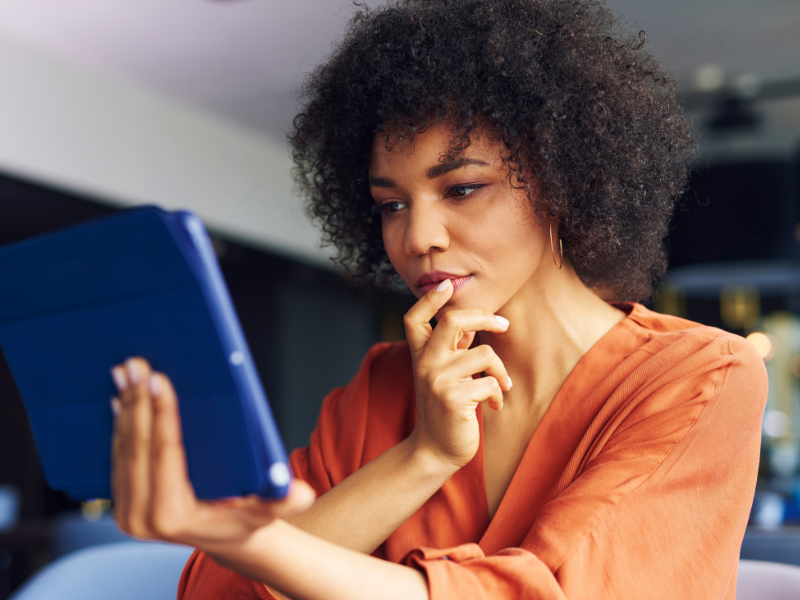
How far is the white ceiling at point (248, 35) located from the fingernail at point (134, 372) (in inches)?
105

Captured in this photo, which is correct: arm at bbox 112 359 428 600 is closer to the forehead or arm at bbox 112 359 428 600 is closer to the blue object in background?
the forehead

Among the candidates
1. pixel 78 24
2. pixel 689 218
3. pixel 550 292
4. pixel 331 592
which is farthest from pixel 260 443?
pixel 689 218

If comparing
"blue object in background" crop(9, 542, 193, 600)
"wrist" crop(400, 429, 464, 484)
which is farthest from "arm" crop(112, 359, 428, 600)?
"blue object in background" crop(9, 542, 193, 600)

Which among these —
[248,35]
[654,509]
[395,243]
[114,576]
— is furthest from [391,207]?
[248,35]

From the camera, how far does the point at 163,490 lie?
1.70 ft

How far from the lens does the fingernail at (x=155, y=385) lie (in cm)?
53

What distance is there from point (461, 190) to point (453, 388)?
0.26 m

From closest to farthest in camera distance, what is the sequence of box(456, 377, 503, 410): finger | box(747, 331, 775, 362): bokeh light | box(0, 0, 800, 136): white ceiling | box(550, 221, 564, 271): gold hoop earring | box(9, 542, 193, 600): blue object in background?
box(456, 377, 503, 410): finger < box(550, 221, 564, 271): gold hoop earring < box(9, 542, 193, 600): blue object in background < box(0, 0, 800, 136): white ceiling < box(747, 331, 775, 362): bokeh light

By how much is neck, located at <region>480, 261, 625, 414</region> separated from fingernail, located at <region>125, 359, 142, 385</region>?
0.64m

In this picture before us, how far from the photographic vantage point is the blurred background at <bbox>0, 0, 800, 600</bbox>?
10.8 feet

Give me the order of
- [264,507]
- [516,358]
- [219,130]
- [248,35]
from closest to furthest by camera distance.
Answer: [264,507]
[516,358]
[248,35]
[219,130]

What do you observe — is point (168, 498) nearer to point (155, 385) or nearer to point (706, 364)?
point (155, 385)

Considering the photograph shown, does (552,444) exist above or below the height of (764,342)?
above

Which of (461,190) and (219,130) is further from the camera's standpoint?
(219,130)
